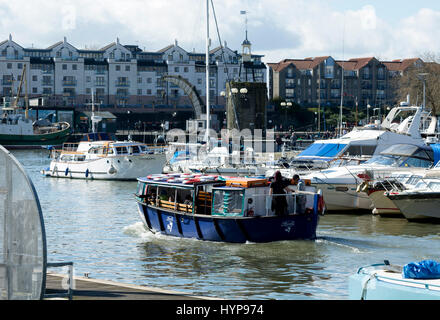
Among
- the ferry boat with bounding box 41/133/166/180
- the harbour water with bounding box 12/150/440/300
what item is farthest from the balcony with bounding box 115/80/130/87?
the harbour water with bounding box 12/150/440/300

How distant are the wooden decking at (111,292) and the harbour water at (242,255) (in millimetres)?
3460

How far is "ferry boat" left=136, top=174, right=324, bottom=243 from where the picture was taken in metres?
22.2

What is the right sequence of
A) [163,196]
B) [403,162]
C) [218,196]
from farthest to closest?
[403,162] < [163,196] < [218,196]

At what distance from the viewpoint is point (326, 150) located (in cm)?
4038

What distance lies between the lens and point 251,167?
128 feet

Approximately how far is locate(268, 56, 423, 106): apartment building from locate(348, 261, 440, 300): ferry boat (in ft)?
449

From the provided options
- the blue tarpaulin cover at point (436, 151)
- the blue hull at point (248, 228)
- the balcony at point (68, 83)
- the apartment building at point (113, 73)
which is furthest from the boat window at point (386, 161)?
the balcony at point (68, 83)

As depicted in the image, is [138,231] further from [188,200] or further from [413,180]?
[413,180]

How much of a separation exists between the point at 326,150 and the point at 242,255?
66.1 ft

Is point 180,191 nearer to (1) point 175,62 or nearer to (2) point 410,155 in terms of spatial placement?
(2) point 410,155

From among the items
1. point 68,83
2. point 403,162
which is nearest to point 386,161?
point 403,162

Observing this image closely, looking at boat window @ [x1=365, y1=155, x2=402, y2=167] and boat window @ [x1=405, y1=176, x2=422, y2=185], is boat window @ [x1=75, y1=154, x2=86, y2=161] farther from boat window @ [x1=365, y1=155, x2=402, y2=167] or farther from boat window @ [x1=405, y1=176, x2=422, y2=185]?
boat window @ [x1=405, y1=176, x2=422, y2=185]

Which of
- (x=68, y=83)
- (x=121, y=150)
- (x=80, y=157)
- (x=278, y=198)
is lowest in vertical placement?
(x=278, y=198)
